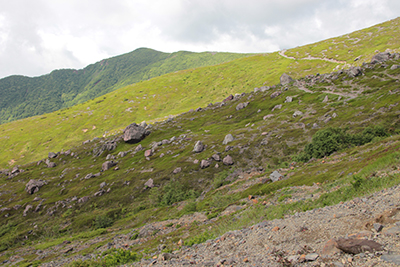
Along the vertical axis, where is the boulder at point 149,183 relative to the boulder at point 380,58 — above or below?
below

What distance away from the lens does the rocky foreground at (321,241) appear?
23.2 feet

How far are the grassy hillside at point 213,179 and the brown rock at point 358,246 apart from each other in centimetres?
893

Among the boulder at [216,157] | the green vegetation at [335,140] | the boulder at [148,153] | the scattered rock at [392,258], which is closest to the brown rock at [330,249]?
the scattered rock at [392,258]

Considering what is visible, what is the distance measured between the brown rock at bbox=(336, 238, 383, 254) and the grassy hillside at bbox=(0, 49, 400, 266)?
29.3ft

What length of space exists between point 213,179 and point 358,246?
46.7m

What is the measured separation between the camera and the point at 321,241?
31.4 ft

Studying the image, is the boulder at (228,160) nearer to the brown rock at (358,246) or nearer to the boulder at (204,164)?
the boulder at (204,164)

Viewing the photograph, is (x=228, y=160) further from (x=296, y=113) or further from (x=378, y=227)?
(x=378, y=227)

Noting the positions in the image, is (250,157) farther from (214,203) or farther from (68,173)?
(68,173)

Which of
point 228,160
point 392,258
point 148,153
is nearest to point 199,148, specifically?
point 228,160

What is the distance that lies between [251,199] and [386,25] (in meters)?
280

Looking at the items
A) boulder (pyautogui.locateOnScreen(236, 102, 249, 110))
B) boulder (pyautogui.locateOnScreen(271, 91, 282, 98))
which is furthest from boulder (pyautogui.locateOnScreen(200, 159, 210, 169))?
boulder (pyautogui.locateOnScreen(271, 91, 282, 98))

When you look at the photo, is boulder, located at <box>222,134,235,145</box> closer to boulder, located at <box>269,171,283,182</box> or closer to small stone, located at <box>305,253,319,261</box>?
boulder, located at <box>269,171,283,182</box>

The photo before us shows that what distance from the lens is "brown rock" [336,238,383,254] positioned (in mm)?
6879
